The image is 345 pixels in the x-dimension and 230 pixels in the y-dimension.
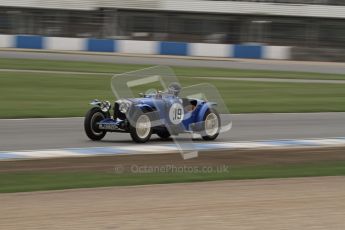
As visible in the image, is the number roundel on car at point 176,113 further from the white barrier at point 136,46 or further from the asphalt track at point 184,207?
the white barrier at point 136,46

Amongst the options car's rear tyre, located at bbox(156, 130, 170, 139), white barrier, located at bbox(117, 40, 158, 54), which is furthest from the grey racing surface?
white barrier, located at bbox(117, 40, 158, 54)

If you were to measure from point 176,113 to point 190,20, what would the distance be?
38.0 meters

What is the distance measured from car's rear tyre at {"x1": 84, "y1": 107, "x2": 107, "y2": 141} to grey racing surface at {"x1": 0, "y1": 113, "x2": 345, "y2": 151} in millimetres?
100

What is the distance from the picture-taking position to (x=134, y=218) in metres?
6.63

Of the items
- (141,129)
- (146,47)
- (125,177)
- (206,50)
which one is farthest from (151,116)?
(146,47)

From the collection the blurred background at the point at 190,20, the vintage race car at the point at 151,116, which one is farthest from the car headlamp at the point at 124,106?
the blurred background at the point at 190,20

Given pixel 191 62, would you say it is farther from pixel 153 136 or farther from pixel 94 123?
pixel 94 123

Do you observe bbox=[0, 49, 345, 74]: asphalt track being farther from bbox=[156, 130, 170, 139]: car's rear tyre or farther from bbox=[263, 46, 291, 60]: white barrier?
bbox=[156, 130, 170, 139]: car's rear tyre

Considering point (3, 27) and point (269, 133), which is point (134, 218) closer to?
point (269, 133)

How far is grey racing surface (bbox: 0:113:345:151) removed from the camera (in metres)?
11.5

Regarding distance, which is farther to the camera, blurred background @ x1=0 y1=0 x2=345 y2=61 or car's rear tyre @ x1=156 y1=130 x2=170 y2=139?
blurred background @ x1=0 y1=0 x2=345 y2=61

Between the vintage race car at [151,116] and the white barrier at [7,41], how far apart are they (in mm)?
32655

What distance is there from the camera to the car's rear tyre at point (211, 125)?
39.2 feet

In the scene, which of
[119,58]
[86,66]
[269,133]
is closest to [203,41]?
[119,58]
